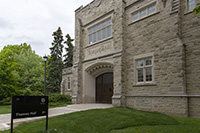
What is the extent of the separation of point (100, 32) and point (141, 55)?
18.5 ft

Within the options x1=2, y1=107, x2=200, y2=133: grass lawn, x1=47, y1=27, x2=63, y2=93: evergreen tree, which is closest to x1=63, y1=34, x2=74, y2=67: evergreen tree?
x1=47, y1=27, x2=63, y2=93: evergreen tree

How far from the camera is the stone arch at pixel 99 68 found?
51.0ft

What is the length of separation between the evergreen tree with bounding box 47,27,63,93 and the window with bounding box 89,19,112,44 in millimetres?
16712

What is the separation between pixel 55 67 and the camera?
105ft

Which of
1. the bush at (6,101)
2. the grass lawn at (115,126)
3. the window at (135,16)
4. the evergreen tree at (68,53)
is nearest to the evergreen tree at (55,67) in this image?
the evergreen tree at (68,53)

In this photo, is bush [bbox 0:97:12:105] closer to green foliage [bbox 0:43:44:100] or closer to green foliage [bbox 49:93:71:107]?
green foliage [bbox 0:43:44:100]

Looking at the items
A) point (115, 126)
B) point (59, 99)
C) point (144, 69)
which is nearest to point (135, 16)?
point (144, 69)

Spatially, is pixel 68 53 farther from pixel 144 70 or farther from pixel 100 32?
pixel 144 70

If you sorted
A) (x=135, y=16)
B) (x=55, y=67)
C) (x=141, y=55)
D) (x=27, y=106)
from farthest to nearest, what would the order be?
(x=55, y=67) → (x=135, y=16) → (x=141, y=55) → (x=27, y=106)

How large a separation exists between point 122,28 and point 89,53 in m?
4.87

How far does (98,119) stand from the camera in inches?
312

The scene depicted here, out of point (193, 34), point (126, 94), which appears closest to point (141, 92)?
point (126, 94)

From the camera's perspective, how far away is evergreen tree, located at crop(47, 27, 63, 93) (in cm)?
3164

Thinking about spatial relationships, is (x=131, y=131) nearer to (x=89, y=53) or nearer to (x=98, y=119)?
(x=98, y=119)
